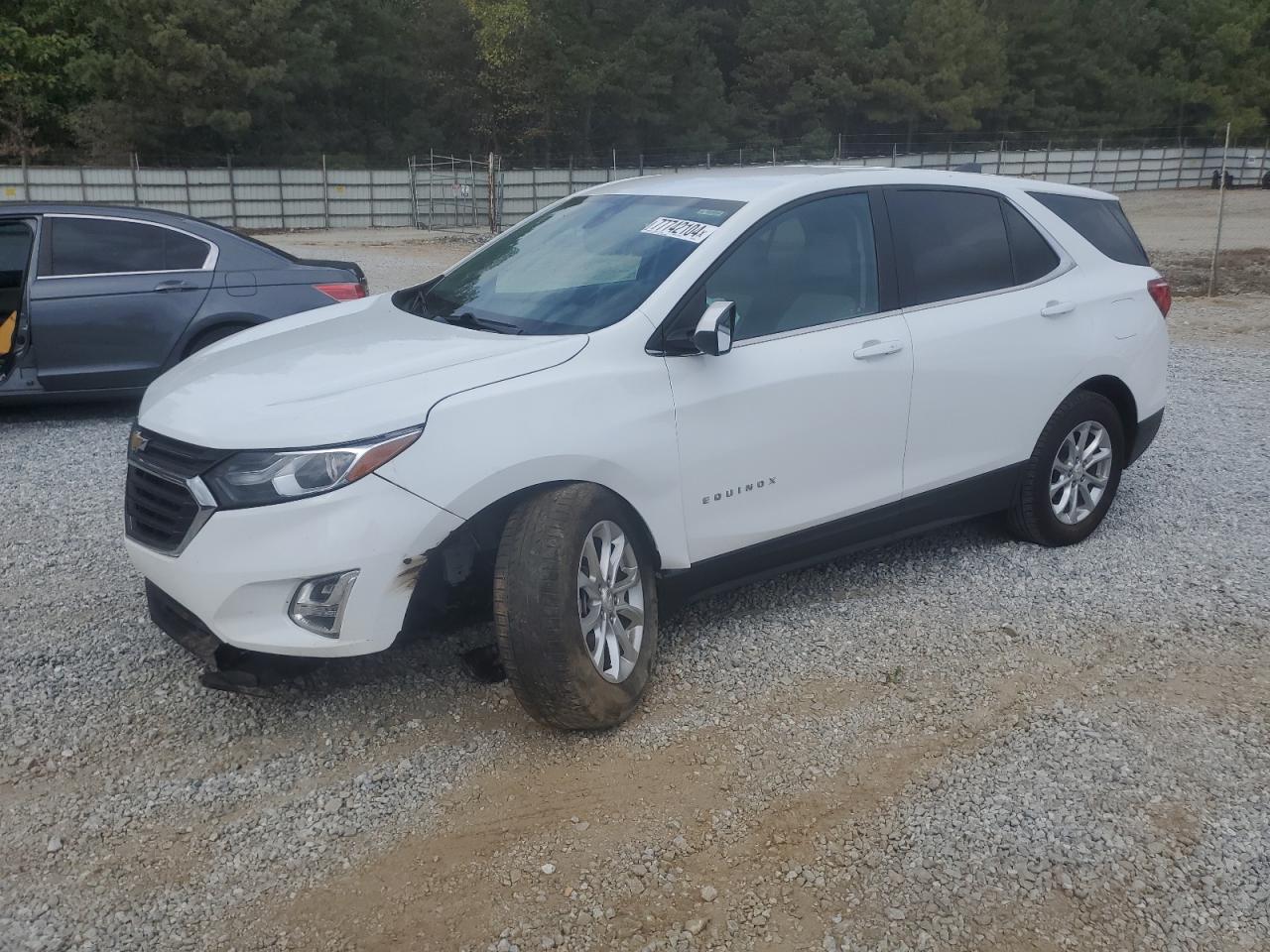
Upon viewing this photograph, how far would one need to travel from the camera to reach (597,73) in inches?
1877

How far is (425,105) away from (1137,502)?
49169 millimetres

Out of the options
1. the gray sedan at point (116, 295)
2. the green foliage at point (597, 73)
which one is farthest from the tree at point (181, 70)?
the gray sedan at point (116, 295)

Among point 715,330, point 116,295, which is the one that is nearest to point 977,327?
point 715,330

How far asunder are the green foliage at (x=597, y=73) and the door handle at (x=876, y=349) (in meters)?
39.4

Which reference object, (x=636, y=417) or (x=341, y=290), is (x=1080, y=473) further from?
(x=341, y=290)

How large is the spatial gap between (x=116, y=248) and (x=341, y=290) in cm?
147

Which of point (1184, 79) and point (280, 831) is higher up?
point (1184, 79)

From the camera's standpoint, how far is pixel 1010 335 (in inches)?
193

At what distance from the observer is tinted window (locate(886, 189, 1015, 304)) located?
4699 mm

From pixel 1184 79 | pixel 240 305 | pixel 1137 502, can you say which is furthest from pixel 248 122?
pixel 1184 79

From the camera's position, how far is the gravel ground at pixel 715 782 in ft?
9.50

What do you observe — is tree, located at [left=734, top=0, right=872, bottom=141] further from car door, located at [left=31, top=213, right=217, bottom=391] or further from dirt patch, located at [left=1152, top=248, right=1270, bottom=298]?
car door, located at [left=31, top=213, right=217, bottom=391]

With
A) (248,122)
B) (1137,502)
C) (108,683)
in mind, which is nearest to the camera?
(108,683)

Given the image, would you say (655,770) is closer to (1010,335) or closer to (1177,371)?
(1010,335)
